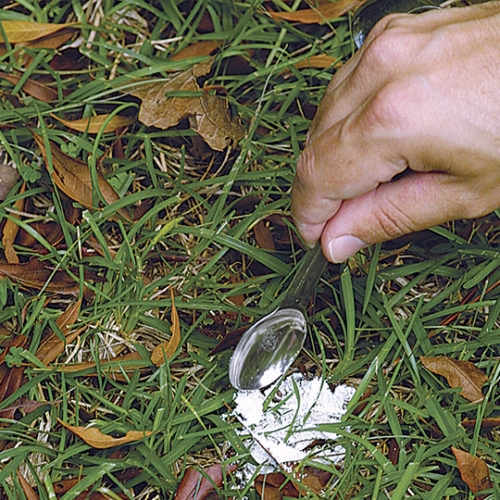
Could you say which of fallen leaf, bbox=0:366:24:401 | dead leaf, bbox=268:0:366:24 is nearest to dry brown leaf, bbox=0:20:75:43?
dead leaf, bbox=268:0:366:24

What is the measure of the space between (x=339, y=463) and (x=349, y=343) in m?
0.31

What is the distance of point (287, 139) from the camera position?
197 cm

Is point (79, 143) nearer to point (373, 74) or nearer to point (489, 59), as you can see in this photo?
point (373, 74)

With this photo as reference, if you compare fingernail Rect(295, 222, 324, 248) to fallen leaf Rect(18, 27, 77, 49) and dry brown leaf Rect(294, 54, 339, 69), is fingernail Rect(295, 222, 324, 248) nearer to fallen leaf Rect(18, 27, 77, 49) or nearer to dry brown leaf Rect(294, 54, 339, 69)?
dry brown leaf Rect(294, 54, 339, 69)

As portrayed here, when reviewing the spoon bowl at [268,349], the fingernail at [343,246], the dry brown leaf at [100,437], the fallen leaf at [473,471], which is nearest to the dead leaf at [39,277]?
the dry brown leaf at [100,437]

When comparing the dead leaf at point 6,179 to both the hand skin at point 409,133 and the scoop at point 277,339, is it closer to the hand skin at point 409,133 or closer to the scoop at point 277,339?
the scoop at point 277,339

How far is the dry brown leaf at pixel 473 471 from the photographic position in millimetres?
1481

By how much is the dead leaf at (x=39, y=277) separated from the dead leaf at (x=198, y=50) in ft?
2.73

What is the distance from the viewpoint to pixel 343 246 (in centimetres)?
135

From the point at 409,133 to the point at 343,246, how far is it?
0.34 meters

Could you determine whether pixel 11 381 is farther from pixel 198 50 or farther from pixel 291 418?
pixel 198 50

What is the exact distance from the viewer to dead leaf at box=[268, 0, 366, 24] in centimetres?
205

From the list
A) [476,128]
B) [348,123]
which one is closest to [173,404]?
[348,123]

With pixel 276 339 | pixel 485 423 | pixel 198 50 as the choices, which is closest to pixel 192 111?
pixel 198 50
